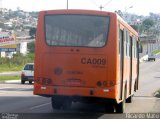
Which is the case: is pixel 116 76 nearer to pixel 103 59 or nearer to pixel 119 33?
pixel 103 59

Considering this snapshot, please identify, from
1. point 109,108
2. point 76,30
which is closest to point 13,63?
point 109,108

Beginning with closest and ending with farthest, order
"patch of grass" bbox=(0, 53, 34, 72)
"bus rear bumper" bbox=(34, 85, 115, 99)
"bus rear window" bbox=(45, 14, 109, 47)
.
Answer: "bus rear bumper" bbox=(34, 85, 115, 99)
"bus rear window" bbox=(45, 14, 109, 47)
"patch of grass" bbox=(0, 53, 34, 72)

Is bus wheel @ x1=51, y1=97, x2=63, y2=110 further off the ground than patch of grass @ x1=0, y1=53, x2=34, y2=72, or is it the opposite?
bus wheel @ x1=51, y1=97, x2=63, y2=110

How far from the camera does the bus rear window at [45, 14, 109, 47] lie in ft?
51.9

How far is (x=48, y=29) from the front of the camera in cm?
1622

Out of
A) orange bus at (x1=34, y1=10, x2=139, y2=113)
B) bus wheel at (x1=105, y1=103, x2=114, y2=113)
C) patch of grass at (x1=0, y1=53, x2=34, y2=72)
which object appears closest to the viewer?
orange bus at (x1=34, y1=10, x2=139, y2=113)

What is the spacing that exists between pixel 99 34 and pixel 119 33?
3.14 ft

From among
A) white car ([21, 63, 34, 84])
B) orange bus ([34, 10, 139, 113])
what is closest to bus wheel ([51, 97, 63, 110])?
orange bus ([34, 10, 139, 113])

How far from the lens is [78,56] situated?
15859mm

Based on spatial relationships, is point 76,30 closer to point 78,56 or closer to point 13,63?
point 78,56

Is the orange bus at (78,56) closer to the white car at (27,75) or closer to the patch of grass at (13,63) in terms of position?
the white car at (27,75)

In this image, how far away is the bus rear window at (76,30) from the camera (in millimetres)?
15828

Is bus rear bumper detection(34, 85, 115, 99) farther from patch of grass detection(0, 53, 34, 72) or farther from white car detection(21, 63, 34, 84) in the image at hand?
patch of grass detection(0, 53, 34, 72)

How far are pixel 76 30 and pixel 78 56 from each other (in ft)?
2.60
